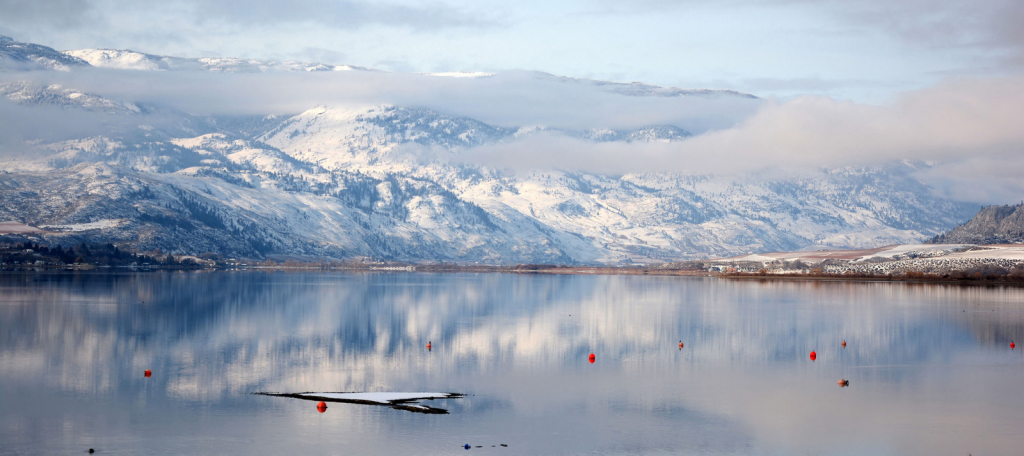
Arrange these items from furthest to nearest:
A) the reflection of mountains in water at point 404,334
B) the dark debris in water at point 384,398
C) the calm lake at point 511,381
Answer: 1. the reflection of mountains in water at point 404,334
2. the dark debris in water at point 384,398
3. the calm lake at point 511,381

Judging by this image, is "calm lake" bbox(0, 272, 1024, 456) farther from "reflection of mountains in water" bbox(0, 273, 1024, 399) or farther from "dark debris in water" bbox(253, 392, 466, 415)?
"dark debris in water" bbox(253, 392, 466, 415)

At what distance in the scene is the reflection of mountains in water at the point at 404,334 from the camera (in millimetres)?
57906

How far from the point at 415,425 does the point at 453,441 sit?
11.0 ft

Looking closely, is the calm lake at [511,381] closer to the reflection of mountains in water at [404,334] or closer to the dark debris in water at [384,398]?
the reflection of mountains in water at [404,334]

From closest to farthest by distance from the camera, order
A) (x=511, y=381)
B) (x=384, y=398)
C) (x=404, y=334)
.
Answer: (x=384, y=398) → (x=511, y=381) → (x=404, y=334)

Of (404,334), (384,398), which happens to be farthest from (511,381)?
(404,334)

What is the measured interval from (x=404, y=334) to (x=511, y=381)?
2822 cm

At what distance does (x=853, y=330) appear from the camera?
3430 inches

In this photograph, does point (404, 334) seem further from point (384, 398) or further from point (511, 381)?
point (384, 398)

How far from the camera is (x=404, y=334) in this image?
8075 centimetres

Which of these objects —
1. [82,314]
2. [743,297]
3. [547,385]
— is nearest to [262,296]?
[82,314]

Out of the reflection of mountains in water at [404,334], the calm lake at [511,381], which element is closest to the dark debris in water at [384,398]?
the calm lake at [511,381]

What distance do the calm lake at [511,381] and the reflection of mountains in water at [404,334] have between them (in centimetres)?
35

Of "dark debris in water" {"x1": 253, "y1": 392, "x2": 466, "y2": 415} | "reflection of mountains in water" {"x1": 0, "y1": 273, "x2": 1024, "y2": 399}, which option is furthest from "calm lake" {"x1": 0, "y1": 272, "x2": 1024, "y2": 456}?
"dark debris in water" {"x1": 253, "y1": 392, "x2": 466, "y2": 415}
